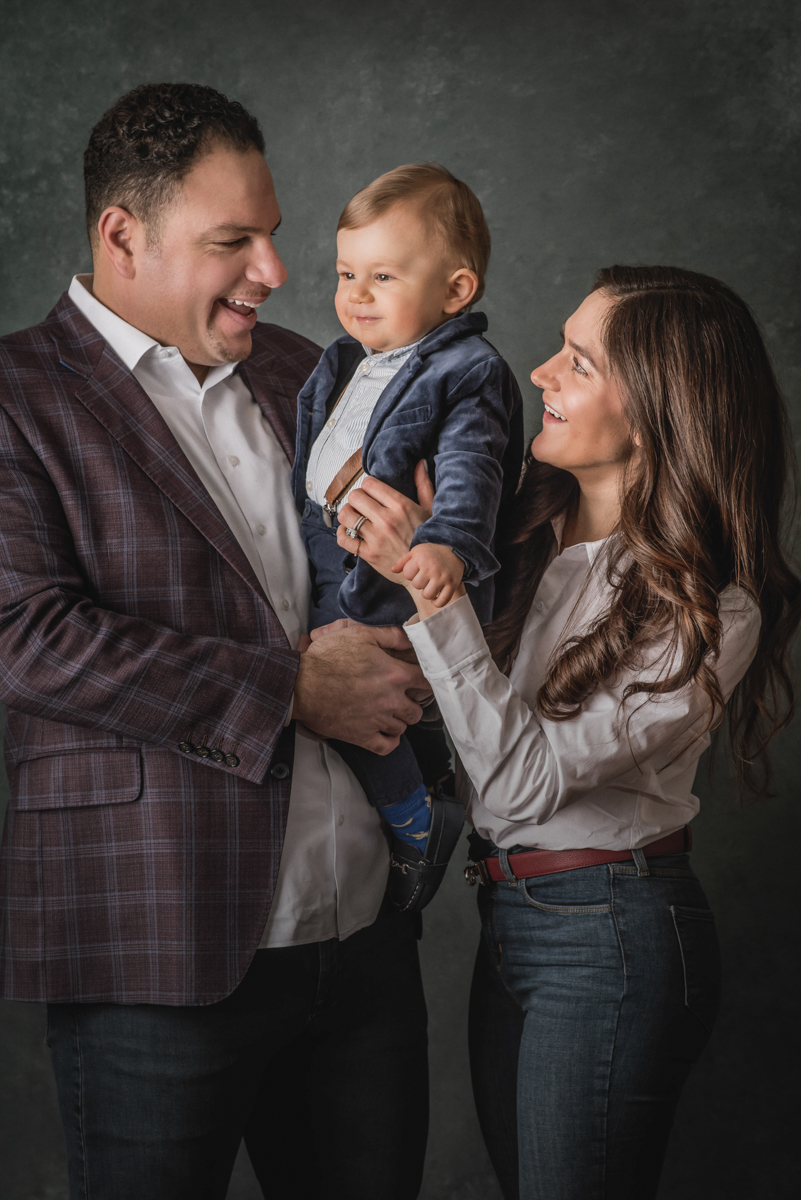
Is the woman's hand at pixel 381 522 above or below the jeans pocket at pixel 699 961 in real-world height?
above

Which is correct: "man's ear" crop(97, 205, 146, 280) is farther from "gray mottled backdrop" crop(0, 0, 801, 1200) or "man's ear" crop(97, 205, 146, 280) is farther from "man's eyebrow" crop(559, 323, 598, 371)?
"gray mottled backdrop" crop(0, 0, 801, 1200)

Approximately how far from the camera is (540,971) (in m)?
1.80

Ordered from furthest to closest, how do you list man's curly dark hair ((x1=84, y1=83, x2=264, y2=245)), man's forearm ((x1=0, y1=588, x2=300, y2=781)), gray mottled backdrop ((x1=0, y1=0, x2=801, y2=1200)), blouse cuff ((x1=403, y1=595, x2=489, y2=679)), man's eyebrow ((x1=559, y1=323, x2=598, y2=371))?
gray mottled backdrop ((x1=0, y1=0, x2=801, y2=1200))
man's eyebrow ((x1=559, y1=323, x2=598, y2=371))
man's curly dark hair ((x1=84, y1=83, x2=264, y2=245))
blouse cuff ((x1=403, y1=595, x2=489, y2=679))
man's forearm ((x1=0, y1=588, x2=300, y2=781))

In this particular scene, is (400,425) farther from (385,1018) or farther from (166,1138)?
(166,1138)

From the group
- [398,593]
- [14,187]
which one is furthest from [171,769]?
[14,187]

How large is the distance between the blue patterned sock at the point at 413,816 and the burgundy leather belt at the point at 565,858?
16cm

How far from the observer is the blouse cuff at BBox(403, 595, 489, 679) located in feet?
5.32

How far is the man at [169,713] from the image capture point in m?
1.56

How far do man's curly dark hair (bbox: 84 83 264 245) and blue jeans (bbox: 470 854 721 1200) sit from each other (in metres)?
1.45

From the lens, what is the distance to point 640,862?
1.79 meters

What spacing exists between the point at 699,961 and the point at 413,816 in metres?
0.59

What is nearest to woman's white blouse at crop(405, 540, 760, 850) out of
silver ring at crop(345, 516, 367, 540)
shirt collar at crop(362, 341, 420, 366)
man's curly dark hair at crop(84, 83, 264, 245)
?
silver ring at crop(345, 516, 367, 540)

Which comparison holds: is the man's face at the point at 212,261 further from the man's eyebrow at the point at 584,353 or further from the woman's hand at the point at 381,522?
the man's eyebrow at the point at 584,353

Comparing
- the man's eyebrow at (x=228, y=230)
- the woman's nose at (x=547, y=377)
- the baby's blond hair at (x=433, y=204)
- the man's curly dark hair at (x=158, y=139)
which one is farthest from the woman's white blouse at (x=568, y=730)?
the man's curly dark hair at (x=158, y=139)
